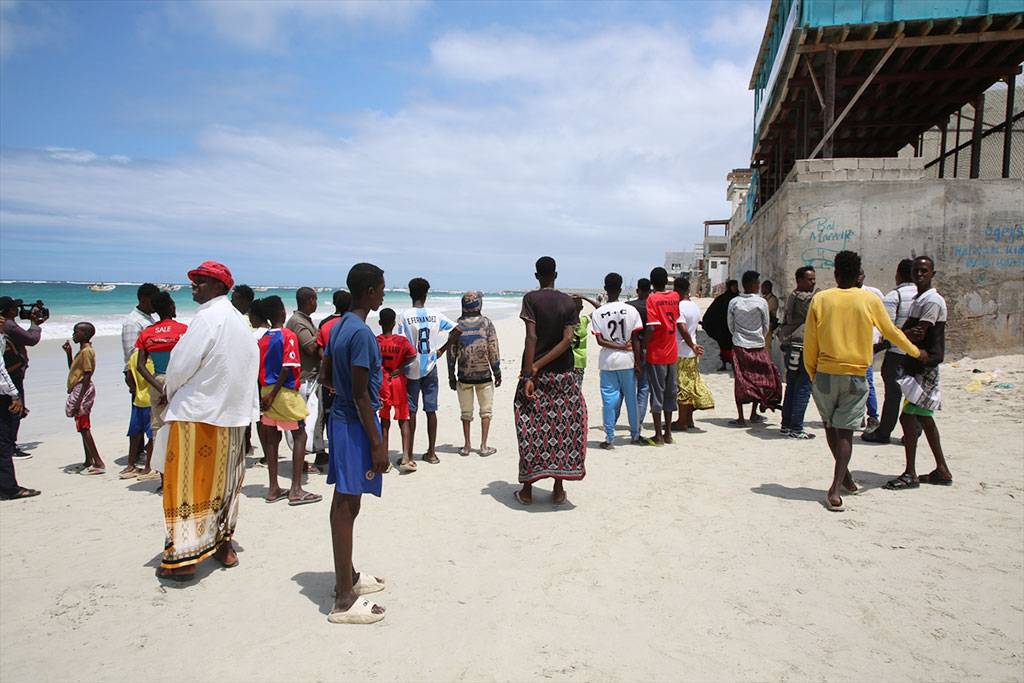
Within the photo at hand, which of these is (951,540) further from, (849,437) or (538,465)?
(538,465)

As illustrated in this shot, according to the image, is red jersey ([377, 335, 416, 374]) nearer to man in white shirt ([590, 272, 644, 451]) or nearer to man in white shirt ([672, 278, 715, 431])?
man in white shirt ([590, 272, 644, 451])

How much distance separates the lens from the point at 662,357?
6.62 m

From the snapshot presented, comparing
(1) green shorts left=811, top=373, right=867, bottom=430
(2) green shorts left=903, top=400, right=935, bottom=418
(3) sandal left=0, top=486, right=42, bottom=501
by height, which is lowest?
(3) sandal left=0, top=486, right=42, bottom=501

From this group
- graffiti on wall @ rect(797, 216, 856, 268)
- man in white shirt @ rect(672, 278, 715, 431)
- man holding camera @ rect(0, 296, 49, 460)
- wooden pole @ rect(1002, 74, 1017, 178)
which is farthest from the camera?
wooden pole @ rect(1002, 74, 1017, 178)

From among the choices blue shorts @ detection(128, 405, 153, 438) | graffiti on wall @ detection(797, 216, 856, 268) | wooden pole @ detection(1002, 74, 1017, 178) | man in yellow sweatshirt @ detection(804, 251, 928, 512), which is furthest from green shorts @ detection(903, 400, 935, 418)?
wooden pole @ detection(1002, 74, 1017, 178)

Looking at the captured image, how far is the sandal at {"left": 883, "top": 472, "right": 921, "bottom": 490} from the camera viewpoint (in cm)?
491

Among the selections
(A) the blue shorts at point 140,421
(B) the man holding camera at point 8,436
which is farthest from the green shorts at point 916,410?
(B) the man holding camera at point 8,436

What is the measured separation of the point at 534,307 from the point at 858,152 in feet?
69.9

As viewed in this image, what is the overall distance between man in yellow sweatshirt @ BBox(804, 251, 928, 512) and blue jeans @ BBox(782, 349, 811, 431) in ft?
6.75

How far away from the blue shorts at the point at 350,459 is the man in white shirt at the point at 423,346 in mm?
2890

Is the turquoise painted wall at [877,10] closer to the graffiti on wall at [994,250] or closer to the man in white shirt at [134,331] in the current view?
the graffiti on wall at [994,250]

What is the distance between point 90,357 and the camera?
19.6 ft

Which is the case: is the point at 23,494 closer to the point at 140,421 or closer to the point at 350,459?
the point at 140,421

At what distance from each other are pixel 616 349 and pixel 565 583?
10.4 ft
